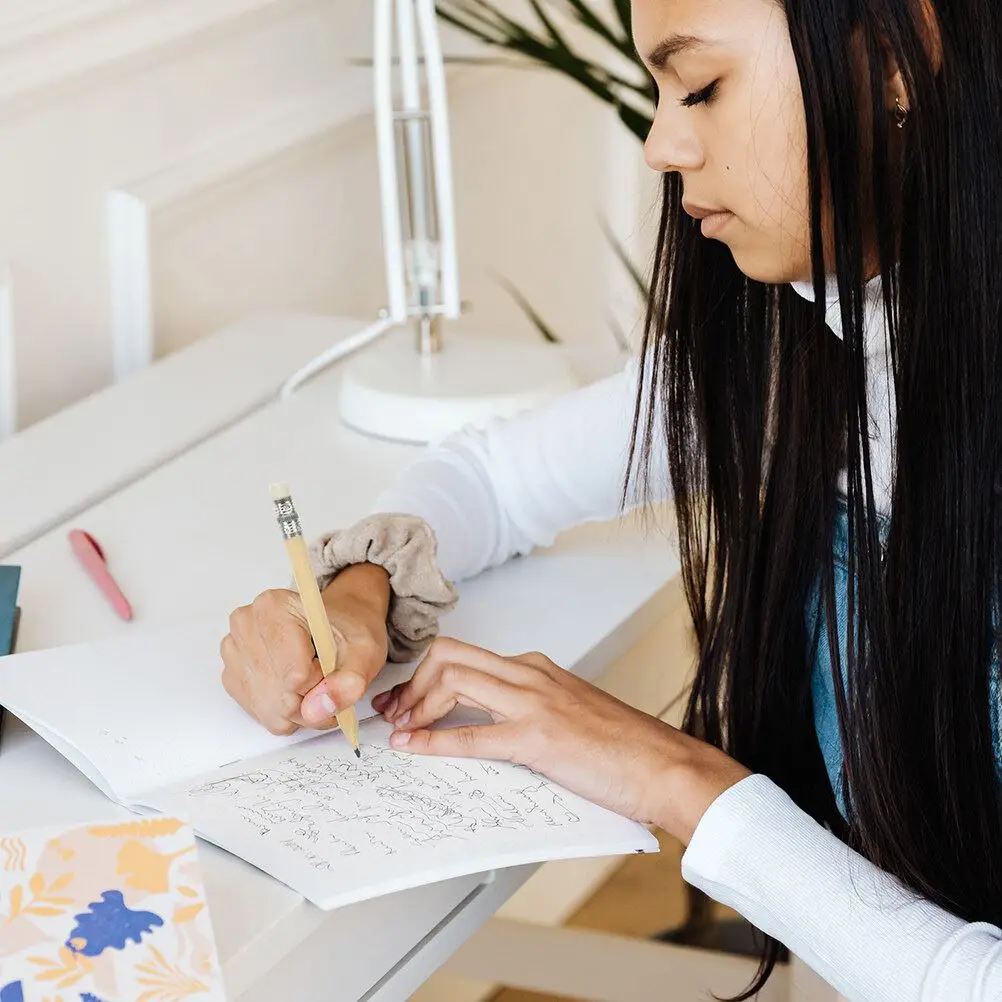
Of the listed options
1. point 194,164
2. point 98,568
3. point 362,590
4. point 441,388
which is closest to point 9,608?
point 98,568

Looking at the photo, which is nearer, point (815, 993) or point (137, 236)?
point (815, 993)

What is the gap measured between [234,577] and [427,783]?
0.27 metres

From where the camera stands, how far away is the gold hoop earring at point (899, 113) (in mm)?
696

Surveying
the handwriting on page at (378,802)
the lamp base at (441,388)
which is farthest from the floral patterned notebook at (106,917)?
the lamp base at (441,388)

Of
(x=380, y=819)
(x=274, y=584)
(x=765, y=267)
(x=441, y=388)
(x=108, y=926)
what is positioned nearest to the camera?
(x=108, y=926)

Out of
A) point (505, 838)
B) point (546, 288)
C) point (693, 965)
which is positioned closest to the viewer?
point (505, 838)

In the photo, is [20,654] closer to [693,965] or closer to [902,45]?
[902,45]

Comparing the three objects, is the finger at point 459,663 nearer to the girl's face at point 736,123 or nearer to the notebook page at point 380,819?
the notebook page at point 380,819

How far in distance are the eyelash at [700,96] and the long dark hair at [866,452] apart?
0.06 metres

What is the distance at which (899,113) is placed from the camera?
2.30 feet

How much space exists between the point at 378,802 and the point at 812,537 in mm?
313

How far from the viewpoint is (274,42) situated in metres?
1.50

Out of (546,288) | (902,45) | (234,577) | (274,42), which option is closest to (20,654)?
(234,577)

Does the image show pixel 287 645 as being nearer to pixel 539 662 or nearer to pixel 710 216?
pixel 539 662
